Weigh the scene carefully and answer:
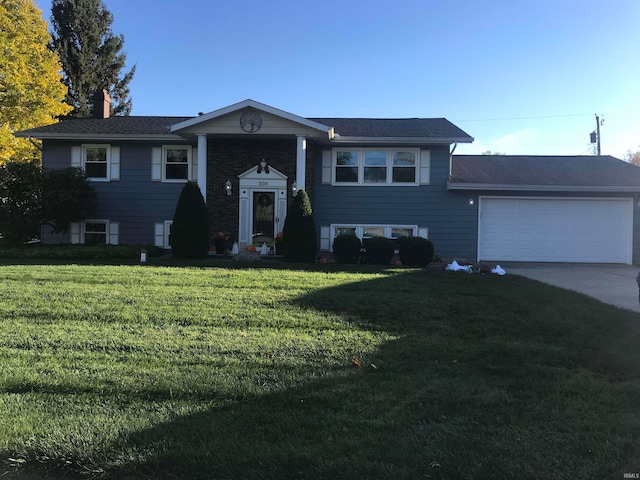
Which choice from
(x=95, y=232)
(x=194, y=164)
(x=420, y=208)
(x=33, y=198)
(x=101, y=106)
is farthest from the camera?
(x=101, y=106)

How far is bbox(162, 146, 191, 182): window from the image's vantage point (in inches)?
648

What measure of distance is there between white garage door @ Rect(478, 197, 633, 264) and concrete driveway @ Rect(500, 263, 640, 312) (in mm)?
680

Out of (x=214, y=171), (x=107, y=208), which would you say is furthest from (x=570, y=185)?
(x=107, y=208)

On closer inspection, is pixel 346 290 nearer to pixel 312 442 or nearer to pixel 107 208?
pixel 312 442

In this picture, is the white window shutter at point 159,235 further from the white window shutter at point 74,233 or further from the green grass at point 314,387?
the green grass at point 314,387

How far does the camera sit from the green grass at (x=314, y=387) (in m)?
2.85

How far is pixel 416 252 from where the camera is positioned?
13367 millimetres

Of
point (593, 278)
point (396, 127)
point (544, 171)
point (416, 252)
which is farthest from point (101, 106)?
point (593, 278)

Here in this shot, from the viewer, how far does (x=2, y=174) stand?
14695mm

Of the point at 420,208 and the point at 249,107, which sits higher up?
the point at 249,107

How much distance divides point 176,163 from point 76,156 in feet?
11.9

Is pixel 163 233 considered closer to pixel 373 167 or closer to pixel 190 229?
pixel 190 229

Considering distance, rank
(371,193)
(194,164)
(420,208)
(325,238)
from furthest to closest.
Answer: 1. (194,164)
2. (325,238)
3. (371,193)
4. (420,208)

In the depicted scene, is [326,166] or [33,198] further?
[326,166]
